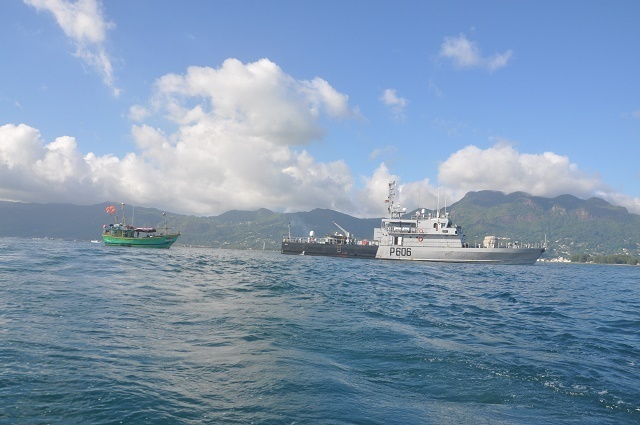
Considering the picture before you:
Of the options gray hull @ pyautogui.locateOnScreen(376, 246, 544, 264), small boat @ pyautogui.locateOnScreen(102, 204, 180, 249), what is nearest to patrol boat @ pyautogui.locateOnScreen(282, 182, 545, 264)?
gray hull @ pyautogui.locateOnScreen(376, 246, 544, 264)

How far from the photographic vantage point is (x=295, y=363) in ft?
33.4

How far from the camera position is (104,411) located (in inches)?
263

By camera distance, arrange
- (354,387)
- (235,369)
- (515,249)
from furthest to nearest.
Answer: (515,249), (235,369), (354,387)

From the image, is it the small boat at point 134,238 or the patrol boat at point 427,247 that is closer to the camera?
the patrol boat at point 427,247

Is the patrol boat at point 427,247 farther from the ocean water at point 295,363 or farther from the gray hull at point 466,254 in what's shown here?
the ocean water at point 295,363

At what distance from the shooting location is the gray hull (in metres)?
92.4

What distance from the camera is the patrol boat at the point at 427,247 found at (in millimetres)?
93062

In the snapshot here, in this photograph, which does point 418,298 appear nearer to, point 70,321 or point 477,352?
point 477,352

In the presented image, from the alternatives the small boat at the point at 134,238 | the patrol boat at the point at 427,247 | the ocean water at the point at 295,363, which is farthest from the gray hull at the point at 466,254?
the ocean water at the point at 295,363

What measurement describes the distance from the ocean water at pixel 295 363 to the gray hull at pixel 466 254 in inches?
2958

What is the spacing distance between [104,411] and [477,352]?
10.8 m

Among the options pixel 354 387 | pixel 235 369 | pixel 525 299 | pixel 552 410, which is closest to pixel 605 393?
pixel 552 410

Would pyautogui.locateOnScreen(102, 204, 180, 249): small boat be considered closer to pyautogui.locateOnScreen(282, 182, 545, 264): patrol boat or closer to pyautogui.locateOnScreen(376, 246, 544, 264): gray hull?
pyautogui.locateOnScreen(282, 182, 545, 264): patrol boat

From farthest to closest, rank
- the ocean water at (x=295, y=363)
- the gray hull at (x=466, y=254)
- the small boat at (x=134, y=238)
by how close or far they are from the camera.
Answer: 1. the small boat at (x=134, y=238)
2. the gray hull at (x=466, y=254)
3. the ocean water at (x=295, y=363)
